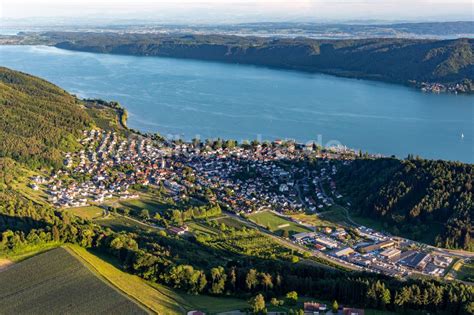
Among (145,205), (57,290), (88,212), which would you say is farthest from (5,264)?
(145,205)

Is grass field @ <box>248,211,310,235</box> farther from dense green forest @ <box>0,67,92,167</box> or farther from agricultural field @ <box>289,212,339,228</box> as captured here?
dense green forest @ <box>0,67,92,167</box>

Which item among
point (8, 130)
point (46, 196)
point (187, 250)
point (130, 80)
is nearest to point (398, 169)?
point (187, 250)

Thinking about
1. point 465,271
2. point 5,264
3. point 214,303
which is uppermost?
point 5,264

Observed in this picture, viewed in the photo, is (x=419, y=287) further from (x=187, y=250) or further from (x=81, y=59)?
(x=81, y=59)

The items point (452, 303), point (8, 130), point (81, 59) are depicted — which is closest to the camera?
point (452, 303)

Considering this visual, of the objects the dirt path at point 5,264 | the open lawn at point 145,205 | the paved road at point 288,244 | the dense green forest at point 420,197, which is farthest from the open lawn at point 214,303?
the dense green forest at point 420,197

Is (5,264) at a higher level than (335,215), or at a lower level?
higher

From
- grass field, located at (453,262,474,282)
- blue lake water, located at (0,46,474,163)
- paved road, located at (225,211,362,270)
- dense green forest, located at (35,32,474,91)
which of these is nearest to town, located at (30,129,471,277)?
paved road, located at (225,211,362,270)

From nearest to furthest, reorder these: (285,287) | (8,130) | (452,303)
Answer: (452,303), (285,287), (8,130)

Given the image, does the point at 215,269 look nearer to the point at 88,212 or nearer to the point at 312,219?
the point at 312,219
